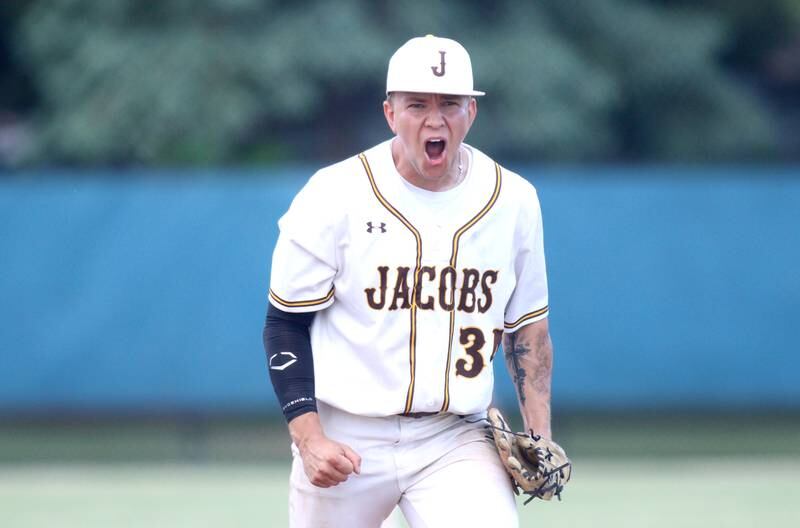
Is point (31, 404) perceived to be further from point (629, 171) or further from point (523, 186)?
point (523, 186)

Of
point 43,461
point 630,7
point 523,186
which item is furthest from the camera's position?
point 630,7

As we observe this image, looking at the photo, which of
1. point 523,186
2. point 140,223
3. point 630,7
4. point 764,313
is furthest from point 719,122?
point 523,186

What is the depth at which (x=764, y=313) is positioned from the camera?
11047 mm

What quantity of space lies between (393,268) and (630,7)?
1388 centimetres

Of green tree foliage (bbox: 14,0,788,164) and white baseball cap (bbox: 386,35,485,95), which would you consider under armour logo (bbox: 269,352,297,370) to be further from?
green tree foliage (bbox: 14,0,788,164)

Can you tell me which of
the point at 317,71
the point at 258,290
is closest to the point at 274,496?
the point at 258,290

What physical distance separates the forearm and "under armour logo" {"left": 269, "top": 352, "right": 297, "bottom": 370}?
0.80m

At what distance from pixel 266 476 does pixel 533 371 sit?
19.5 feet

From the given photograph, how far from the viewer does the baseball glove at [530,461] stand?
A: 174 inches

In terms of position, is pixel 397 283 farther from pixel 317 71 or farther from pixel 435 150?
pixel 317 71

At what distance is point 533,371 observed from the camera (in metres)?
4.68

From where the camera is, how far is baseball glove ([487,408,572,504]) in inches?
174

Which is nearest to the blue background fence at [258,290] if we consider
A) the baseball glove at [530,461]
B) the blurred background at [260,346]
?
the blurred background at [260,346]

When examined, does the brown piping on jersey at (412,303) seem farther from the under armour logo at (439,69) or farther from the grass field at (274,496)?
the grass field at (274,496)
